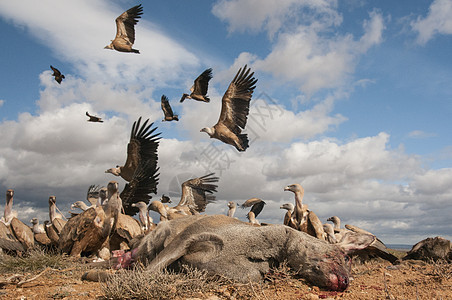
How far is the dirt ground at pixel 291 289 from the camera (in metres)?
4.04

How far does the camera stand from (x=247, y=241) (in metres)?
4.61

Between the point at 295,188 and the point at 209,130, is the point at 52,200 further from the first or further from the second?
the point at 295,188

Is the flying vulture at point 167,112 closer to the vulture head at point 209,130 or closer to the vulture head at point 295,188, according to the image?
the vulture head at point 209,130

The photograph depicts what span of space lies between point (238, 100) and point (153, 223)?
219 inches

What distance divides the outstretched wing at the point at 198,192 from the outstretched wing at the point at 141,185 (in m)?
4.02

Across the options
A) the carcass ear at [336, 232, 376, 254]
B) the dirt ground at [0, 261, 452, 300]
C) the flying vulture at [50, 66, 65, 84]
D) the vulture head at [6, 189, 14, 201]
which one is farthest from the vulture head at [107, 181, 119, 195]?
the flying vulture at [50, 66, 65, 84]

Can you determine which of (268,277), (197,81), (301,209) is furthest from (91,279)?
(197,81)

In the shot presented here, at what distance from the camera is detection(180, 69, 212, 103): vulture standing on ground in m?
15.5

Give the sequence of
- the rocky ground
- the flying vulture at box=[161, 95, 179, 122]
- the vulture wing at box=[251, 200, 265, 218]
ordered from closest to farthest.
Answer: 1. the rocky ground
2. the flying vulture at box=[161, 95, 179, 122]
3. the vulture wing at box=[251, 200, 265, 218]

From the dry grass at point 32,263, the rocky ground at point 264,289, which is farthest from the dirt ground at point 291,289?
the dry grass at point 32,263

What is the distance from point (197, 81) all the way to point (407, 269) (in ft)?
35.8

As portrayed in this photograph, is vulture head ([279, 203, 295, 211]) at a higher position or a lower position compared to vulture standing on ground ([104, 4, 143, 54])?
lower

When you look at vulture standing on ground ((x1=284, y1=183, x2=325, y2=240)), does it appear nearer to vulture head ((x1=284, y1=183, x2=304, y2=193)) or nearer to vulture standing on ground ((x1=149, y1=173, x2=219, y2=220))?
vulture head ((x1=284, y1=183, x2=304, y2=193))

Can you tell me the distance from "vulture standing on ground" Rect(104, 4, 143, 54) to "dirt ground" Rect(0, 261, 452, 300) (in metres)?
11.0
